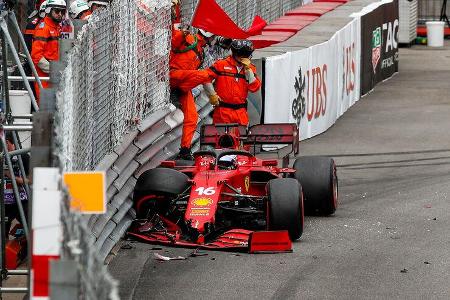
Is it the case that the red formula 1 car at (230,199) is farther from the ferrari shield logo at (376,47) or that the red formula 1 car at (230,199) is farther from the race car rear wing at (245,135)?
the ferrari shield logo at (376,47)

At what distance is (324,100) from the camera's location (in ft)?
66.0

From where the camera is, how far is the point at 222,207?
12.1m

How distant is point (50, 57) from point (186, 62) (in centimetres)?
176

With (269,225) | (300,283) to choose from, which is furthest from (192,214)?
(300,283)

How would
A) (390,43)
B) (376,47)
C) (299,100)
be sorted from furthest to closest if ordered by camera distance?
(390,43) → (376,47) → (299,100)

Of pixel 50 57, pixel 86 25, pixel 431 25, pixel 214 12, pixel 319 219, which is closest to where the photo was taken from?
pixel 86 25

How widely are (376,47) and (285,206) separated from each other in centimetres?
1424

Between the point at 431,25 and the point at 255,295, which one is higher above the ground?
the point at 255,295

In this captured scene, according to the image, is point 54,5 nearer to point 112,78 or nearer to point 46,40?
point 46,40

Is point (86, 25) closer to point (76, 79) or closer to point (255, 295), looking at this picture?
point (76, 79)

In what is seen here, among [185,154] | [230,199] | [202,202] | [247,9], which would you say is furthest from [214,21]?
[247,9]

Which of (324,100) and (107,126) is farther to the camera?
(324,100)

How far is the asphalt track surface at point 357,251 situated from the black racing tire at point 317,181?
0.17 m

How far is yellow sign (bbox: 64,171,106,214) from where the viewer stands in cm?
557
